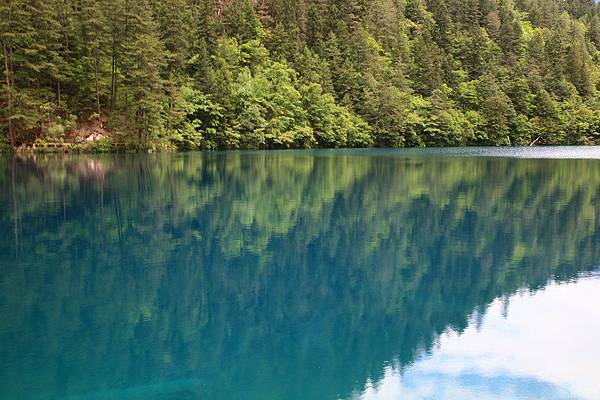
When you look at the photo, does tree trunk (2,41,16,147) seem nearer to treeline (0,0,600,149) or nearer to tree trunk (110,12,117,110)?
treeline (0,0,600,149)

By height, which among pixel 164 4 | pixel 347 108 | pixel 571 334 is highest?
pixel 164 4

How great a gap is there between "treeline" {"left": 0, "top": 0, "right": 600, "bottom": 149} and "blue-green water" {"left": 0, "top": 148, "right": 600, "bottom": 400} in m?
26.4

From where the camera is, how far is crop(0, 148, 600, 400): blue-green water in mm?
4535

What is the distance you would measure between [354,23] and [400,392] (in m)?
68.4

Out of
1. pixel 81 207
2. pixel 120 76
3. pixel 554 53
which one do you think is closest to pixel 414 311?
pixel 81 207

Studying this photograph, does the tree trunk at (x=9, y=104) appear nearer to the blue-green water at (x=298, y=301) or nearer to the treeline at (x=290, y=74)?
the treeline at (x=290, y=74)

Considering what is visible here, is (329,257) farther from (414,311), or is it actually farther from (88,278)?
(88,278)

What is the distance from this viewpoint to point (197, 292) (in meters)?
6.77

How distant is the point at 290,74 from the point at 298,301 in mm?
49941

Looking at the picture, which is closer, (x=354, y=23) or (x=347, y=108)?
(x=347, y=108)

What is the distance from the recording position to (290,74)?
5484cm

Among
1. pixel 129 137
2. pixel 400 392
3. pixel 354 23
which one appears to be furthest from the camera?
pixel 354 23

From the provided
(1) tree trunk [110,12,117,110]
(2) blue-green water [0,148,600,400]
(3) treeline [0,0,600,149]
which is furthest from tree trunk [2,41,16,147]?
(2) blue-green water [0,148,600,400]

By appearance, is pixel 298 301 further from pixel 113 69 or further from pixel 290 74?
pixel 290 74
